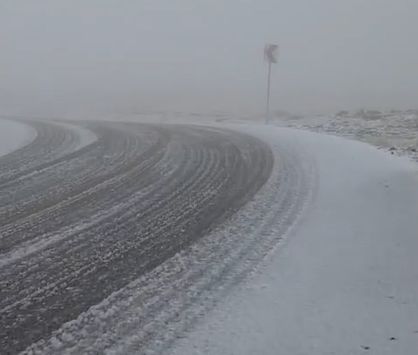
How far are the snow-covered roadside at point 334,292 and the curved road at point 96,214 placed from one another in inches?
40.3

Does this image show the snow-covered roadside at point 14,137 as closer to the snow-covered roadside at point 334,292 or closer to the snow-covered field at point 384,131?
the snow-covered field at point 384,131

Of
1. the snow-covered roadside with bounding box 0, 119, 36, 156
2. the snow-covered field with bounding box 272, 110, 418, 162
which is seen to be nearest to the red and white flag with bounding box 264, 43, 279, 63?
the snow-covered field with bounding box 272, 110, 418, 162

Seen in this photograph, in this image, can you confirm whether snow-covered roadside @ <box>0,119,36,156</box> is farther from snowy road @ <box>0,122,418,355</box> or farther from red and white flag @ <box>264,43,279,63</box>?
red and white flag @ <box>264,43,279,63</box>

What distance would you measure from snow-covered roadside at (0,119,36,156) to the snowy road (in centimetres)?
348

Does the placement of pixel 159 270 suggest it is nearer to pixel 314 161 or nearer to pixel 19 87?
pixel 314 161

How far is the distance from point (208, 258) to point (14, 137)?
39.3 ft

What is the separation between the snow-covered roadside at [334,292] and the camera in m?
4.08

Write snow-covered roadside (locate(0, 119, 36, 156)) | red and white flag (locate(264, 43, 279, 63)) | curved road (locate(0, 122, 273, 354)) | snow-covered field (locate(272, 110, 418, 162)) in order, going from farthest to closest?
1. red and white flag (locate(264, 43, 279, 63))
2. snow-covered roadside (locate(0, 119, 36, 156))
3. snow-covered field (locate(272, 110, 418, 162))
4. curved road (locate(0, 122, 273, 354))

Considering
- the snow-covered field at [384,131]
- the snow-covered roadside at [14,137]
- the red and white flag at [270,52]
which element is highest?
the red and white flag at [270,52]

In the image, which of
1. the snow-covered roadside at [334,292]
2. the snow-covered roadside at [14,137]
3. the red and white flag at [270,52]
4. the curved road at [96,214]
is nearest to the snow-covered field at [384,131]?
the curved road at [96,214]

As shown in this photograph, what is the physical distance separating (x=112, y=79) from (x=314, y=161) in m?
55.0

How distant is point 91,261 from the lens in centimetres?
550

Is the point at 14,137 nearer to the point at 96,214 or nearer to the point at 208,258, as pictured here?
the point at 96,214

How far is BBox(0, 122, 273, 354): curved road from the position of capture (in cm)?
474
